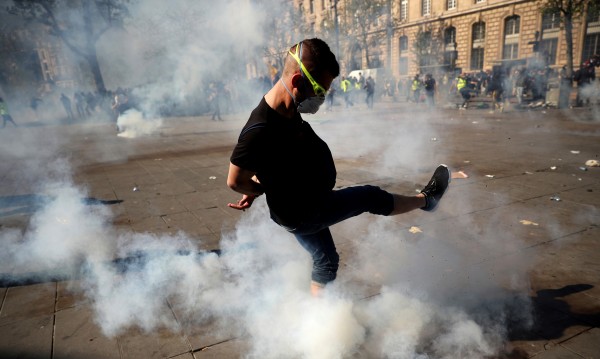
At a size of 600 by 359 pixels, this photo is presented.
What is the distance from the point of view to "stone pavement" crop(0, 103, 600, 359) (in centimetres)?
233

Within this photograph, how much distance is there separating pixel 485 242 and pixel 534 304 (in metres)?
1.05

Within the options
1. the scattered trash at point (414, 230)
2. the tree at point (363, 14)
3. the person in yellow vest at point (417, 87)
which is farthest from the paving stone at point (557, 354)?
the person in yellow vest at point (417, 87)

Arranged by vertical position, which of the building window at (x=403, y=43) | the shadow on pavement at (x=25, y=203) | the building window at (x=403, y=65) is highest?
the building window at (x=403, y=43)

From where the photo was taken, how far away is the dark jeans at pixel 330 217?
2018 mm

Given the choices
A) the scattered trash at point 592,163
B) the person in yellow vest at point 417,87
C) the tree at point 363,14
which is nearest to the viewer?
the scattered trash at point 592,163

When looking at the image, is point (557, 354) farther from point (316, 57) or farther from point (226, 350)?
point (316, 57)

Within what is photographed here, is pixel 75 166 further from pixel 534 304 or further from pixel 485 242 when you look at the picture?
pixel 534 304

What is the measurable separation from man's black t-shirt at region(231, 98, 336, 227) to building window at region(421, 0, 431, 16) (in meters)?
32.4

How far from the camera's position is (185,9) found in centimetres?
930

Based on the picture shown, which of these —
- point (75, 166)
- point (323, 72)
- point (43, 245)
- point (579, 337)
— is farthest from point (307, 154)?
point (75, 166)

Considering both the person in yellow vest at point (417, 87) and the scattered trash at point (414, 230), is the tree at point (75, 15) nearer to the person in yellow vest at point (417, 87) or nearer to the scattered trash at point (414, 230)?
the scattered trash at point (414, 230)

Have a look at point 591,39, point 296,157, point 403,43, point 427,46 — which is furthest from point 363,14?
point 296,157

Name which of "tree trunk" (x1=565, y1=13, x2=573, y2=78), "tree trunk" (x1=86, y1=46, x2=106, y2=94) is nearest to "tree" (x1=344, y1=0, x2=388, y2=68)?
"tree trunk" (x1=565, y1=13, x2=573, y2=78)

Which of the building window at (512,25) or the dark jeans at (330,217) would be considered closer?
the dark jeans at (330,217)
